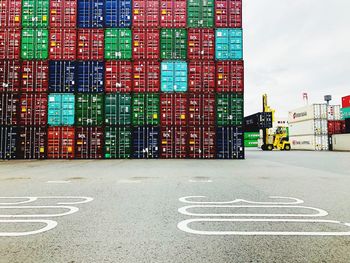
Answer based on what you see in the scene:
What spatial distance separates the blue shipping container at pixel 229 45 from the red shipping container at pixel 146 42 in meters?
5.06

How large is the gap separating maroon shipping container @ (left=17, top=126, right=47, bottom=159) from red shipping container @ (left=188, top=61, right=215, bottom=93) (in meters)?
12.4

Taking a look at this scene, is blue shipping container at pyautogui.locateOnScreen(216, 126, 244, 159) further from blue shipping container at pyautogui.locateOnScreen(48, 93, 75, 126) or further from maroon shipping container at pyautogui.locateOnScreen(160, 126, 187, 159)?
blue shipping container at pyautogui.locateOnScreen(48, 93, 75, 126)

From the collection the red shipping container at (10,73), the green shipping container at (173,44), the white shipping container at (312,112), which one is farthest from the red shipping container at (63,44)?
the white shipping container at (312,112)

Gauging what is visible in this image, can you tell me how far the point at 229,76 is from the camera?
21.8 metres

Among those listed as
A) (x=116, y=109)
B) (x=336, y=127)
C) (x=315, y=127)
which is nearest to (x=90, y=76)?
(x=116, y=109)

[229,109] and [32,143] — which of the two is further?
[229,109]

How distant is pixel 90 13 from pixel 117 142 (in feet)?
36.2

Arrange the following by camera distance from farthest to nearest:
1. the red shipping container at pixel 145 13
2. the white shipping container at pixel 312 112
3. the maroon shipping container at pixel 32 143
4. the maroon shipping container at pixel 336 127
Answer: the white shipping container at pixel 312 112 → the maroon shipping container at pixel 336 127 → the red shipping container at pixel 145 13 → the maroon shipping container at pixel 32 143

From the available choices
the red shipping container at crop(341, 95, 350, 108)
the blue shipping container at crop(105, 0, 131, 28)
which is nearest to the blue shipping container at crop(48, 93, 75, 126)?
the blue shipping container at crop(105, 0, 131, 28)

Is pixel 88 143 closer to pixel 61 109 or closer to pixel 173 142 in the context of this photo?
pixel 61 109

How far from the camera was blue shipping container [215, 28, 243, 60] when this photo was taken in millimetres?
21891

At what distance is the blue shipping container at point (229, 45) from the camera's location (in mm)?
21891

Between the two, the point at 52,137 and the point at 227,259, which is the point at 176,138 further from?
the point at 227,259

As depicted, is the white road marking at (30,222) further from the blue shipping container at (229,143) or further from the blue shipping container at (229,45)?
the blue shipping container at (229,45)
